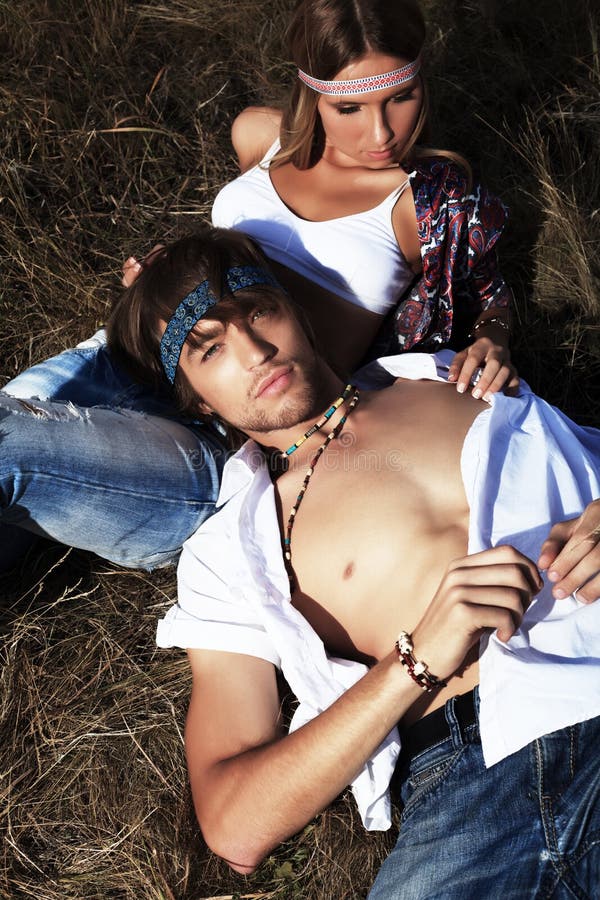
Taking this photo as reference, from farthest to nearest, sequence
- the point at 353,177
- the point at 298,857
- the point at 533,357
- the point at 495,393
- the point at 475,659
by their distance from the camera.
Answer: the point at 533,357 → the point at 353,177 → the point at 298,857 → the point at 495,393 → the point at 475,659

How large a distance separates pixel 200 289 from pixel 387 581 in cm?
125

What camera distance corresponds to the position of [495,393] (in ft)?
9.89

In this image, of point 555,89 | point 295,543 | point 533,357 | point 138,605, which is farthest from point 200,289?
point 555,89

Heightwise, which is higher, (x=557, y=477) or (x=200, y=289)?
(x=200, y=289)

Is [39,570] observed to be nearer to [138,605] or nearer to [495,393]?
[138,605]

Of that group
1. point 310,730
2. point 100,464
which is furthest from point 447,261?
point 310,730

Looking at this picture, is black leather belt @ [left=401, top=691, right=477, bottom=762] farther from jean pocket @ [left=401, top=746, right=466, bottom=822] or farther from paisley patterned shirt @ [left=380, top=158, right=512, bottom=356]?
paisley patterned shirt @ [left=380, top=158, right=512, bottom=356]

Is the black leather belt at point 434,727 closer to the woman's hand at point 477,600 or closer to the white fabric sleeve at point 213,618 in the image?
the woman's hand at point 477,600

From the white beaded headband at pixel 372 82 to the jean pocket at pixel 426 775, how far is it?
7.96 ft

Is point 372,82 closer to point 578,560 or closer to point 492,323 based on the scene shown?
point 492,323

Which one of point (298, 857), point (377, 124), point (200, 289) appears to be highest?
point (377, 124)

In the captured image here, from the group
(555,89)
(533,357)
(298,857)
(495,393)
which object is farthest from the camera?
(555,89)

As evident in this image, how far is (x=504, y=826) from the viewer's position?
93.8 inches

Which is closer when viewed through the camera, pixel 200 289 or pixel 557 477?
pixel 557 477
